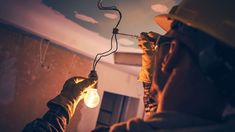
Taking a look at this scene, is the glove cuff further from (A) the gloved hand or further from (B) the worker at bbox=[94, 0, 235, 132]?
(B) the worker at bbox=[94, 0, 235, 132]

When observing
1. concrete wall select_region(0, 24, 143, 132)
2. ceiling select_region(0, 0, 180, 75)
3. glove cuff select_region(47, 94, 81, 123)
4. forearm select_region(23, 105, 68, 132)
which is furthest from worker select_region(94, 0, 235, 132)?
concrete wall select_region(0, 24, 143, 132)

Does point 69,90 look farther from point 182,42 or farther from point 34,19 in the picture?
point 34,19

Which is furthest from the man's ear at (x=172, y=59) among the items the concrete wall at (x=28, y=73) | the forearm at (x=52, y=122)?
the concrete wall at (x=28, y=73)

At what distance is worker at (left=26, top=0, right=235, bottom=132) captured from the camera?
0.96 metres

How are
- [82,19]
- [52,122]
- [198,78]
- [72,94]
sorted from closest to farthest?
[198,78], [52,122], [72,94], [82,19]

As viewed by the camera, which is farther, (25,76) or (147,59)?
(25,76)

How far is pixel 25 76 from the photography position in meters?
5.21

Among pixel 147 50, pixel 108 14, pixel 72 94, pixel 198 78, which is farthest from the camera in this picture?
pixel 108 14

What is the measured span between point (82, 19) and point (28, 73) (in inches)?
94.6

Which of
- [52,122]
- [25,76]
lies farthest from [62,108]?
[25,76]

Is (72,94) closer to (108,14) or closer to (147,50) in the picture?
(147,50)

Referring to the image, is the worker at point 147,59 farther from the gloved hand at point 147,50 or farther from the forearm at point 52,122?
the forearm at point 52,122

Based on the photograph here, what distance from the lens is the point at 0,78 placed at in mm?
4895

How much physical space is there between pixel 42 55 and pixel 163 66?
455cm
